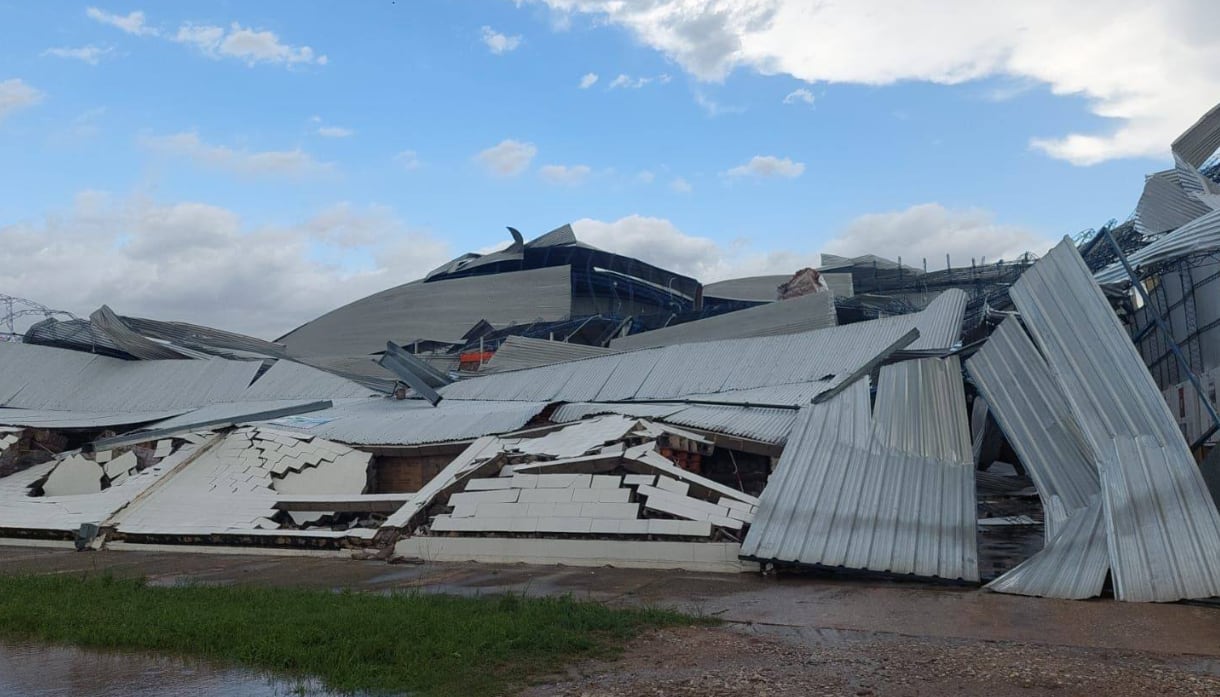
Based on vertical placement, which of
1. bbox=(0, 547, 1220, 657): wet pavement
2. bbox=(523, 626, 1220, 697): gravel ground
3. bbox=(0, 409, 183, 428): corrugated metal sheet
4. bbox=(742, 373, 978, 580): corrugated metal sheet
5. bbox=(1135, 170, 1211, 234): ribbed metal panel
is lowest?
bbox=(0, 547, 1220, 657): wet pavement

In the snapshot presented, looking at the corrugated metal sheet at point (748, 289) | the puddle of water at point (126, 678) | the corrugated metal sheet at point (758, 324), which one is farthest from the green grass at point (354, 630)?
the corrugated metal sheet at point (748, 289)

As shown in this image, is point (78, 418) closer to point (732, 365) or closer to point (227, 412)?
point (227, 412)

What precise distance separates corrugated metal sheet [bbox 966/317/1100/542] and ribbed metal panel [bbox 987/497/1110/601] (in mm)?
397

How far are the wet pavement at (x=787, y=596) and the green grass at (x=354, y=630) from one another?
1297mm

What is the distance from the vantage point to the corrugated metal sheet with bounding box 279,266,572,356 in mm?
41156

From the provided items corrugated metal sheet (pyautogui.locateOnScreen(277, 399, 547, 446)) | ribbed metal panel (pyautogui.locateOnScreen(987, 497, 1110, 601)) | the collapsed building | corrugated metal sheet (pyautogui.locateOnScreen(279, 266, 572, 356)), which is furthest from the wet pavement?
corrugated metal sheet (pyautogui.locateOnScreen(279, 266, 572, 356))

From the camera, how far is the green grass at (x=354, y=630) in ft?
21.8

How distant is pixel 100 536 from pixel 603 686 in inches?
549

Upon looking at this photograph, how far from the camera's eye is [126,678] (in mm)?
6785

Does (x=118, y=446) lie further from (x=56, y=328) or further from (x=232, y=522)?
(x=56, y=328)

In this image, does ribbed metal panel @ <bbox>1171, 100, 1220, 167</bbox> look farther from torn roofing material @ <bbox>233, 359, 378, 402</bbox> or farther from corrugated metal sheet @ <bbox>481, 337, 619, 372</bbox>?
torn roofing material @ <bbox>233, 359, 378, 402</bbox>

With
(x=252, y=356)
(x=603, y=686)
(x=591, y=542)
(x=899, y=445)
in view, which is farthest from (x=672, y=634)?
(x=252, y=356)

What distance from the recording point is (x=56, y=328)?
31578 mm

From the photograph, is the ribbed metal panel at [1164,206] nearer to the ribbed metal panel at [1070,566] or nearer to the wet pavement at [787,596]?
the ribbed metal panel at [1070,566]
